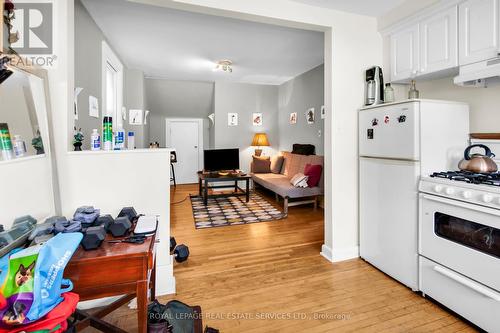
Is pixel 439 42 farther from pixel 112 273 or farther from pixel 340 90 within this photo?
pixel 112 273

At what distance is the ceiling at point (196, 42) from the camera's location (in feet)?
8.99

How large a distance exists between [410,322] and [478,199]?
906 mm

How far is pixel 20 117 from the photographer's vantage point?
1.38 metres

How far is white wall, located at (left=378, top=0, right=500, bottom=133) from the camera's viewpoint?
6.54 feet

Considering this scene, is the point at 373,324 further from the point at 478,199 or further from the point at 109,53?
the point at 109,53

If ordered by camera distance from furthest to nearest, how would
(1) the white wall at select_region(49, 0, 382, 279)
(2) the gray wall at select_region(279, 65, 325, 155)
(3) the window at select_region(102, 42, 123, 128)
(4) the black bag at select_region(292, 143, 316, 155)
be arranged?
(4) the black bag at select_region(292, 143, 316, 155), (2) the gray wall at select_region(279, 65, 325, 155), (3) the window at select_region(102, 42, 123, 128), (1) the white wall at select_region(49, 0, 382, 279)

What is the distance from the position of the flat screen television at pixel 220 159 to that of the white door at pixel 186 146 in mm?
1852

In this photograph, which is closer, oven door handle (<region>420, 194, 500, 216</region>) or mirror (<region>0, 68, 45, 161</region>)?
mirror (<region>0, 68, 45, 161</region>)

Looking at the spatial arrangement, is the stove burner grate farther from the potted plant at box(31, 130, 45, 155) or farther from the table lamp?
the table lamp

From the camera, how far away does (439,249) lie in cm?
182

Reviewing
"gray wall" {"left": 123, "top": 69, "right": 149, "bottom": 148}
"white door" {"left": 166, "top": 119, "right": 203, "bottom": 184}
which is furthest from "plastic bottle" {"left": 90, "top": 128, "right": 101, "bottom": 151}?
"white door" {"left": 166, "top": 119, "right": 203, "bottom": 184}

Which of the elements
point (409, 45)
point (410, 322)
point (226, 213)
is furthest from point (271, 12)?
point (226, 213)

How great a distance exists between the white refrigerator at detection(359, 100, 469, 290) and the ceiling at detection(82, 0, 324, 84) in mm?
1713

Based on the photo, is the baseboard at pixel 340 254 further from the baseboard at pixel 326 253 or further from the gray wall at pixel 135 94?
the gray wall at pixel 135 94
